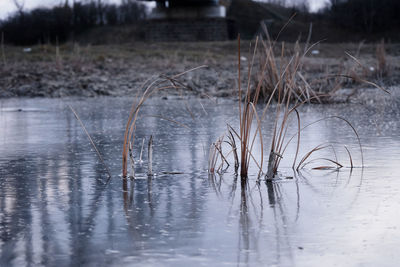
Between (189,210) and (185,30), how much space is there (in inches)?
794

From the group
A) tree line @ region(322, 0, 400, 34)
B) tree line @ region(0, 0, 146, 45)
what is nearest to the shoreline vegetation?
tree line @ region(0, 0, 146, 45)

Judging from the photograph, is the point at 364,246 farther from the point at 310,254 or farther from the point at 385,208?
the point at 385,208

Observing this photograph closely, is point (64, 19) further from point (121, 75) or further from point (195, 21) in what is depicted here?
point (121, 75)

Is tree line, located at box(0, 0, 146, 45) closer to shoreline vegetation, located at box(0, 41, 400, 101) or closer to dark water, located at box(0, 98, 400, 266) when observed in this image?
shoreline vegetation, located at box(0, 41, 400, 101)

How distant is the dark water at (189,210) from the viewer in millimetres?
1583

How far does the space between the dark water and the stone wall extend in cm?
1835

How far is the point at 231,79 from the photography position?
9.45 m

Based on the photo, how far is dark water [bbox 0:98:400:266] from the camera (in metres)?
1.58

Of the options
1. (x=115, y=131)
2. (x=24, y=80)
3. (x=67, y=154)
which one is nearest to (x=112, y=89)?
(x=24, y=80)

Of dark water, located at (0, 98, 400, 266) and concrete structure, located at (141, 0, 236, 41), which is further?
concrete structure, located at (141, 0, 236, 41)

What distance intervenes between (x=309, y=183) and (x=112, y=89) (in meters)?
6.48

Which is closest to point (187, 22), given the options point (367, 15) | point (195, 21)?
point (195, 21)

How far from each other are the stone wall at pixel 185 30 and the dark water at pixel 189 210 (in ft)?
60.2

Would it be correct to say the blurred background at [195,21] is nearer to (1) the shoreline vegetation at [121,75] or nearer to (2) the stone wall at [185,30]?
(2) the stone wall at [185,30]
